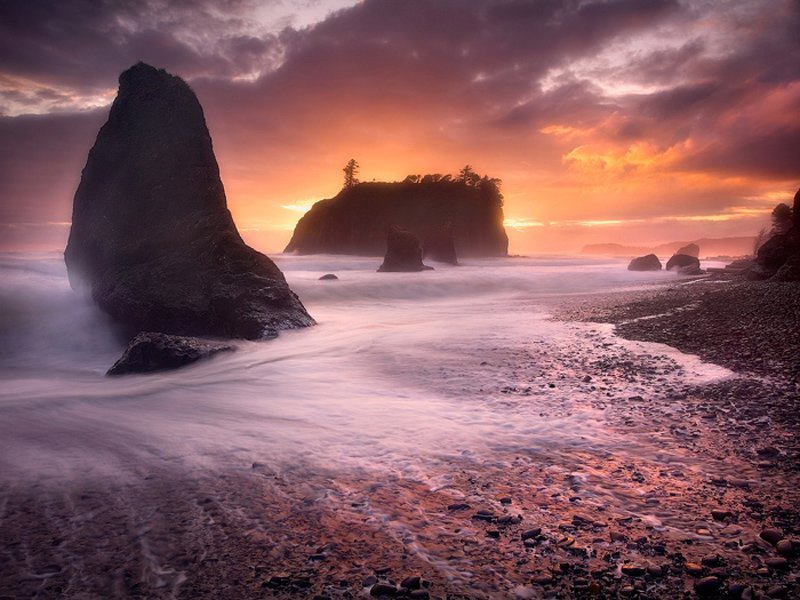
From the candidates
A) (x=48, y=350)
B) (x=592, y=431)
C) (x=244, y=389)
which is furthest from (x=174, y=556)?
(x=48, y=350)

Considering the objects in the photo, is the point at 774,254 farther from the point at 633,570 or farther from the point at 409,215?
the point at 409,215

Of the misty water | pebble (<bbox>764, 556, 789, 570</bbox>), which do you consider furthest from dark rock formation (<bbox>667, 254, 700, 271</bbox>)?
pebble (<bbox>764, 556, 789, 570</bbox>)

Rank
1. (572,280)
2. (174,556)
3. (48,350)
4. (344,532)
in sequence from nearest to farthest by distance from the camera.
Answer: (174,556), (344,532), (48,350), (572,280)

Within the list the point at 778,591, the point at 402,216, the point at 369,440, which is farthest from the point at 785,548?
the point at 402,216

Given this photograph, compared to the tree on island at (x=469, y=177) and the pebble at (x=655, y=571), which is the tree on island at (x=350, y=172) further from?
the pebble at (x=655, y=571)

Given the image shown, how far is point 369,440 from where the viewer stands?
524 cm

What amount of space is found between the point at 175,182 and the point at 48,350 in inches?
238

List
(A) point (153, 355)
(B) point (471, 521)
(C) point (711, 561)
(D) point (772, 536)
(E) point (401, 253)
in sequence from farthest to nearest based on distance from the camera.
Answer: (E) point (401, 253) < (A) point (153, 355) < (B) point (471, 521) < (D) point (772, 536) < (C) point (711, 561)

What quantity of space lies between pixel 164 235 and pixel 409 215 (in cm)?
7299

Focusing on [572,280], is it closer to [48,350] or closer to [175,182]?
[175,182]

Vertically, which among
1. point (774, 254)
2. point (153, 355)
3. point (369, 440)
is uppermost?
point (774, 254)

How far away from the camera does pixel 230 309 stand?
12.9 m

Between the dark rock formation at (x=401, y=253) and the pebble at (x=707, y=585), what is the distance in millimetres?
37919

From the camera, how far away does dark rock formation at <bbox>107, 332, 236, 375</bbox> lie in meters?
9.52
